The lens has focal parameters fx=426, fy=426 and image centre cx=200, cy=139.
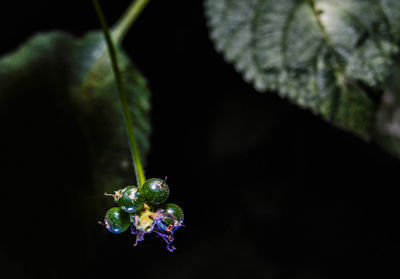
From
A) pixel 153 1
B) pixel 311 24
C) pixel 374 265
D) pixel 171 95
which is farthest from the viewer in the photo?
pixel 374 265

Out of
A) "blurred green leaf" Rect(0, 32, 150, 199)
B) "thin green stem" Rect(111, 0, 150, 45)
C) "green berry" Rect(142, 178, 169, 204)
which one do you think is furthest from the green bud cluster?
"thin green stem" Rect(111, 0, 150, 45)

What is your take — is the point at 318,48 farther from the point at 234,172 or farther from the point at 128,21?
the point at 234,172

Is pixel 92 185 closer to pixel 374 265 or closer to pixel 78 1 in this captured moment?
pixel 78 1

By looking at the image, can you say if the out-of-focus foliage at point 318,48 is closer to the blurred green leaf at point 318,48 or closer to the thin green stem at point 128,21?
the blurred green leaf at point 318,48

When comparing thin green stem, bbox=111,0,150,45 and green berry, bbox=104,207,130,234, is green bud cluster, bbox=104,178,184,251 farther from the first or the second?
thin green stem, bbox=111,0,150,45

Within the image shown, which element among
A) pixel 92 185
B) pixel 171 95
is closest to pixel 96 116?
pixel 92 185

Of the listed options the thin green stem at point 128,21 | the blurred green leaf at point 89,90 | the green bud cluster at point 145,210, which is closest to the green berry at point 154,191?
the green bud cluster at point 145,210
